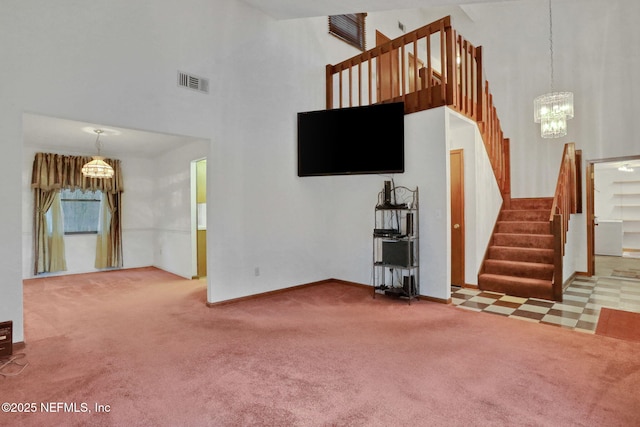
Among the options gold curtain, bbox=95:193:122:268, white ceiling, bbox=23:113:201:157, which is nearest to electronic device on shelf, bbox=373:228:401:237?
white ceiling, bbox=23:113:201:157

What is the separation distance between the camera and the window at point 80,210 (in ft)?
22.0

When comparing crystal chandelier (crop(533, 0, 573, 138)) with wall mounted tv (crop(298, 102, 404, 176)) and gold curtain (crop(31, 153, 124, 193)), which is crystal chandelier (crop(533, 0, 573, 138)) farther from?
gold curtain (crop(31, 153, 124, 193))

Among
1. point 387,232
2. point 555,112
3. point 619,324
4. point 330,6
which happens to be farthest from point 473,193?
point 330,6

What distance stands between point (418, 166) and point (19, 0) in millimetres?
4394

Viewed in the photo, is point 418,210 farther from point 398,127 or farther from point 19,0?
point 19,0

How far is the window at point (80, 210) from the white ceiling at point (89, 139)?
832mm

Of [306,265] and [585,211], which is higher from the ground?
[585,211]

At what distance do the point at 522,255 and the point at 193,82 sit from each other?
16.7 ft

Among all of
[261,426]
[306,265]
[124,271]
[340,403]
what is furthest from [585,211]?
[124,271]

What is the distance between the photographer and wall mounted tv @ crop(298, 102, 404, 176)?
4.27 metres

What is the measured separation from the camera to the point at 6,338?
112 inches

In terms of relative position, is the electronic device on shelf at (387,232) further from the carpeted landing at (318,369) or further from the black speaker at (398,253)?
the carpeted landing at (318,369)

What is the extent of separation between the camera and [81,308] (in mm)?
4277

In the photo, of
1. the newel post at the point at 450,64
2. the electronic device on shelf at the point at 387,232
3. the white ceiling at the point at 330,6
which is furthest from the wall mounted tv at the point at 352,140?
the white ceiling at the point at 330,6
